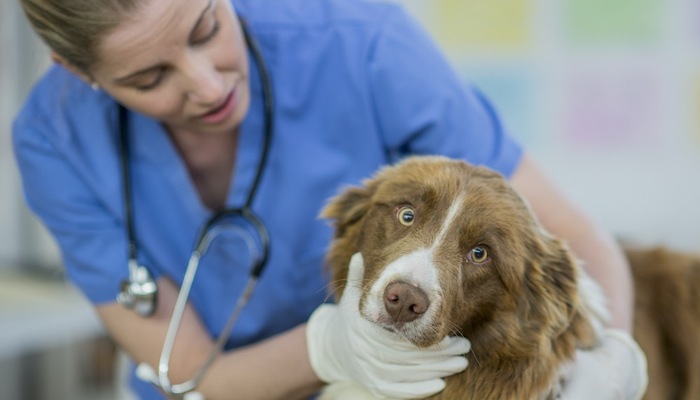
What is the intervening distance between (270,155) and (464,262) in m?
0.55

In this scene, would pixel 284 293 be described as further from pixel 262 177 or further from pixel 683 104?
pixel 683 104

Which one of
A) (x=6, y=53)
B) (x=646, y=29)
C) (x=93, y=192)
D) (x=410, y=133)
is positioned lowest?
(x=6, y=53)

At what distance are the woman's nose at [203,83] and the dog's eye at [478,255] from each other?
537mm

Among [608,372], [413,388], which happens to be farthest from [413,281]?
[608,372]

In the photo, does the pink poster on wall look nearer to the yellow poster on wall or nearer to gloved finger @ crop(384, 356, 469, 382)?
the yellow poster on wall

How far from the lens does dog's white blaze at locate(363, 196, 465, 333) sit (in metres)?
1.17

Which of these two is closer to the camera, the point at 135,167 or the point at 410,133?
the point at 410,133

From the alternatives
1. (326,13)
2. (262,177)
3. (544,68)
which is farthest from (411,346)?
(544,68)

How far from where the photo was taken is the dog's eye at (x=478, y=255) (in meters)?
1.27

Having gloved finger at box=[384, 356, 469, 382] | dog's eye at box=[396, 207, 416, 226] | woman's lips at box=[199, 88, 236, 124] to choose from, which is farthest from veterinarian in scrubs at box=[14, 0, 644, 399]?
dog's eye at box=[396, 207, 416, 226]

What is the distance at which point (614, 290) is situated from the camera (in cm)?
152

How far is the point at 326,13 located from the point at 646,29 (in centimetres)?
165

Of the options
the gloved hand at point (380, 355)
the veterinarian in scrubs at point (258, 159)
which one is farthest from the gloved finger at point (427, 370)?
the veterinarian in scrubs at point (258, 159)

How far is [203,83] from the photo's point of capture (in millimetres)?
1390
